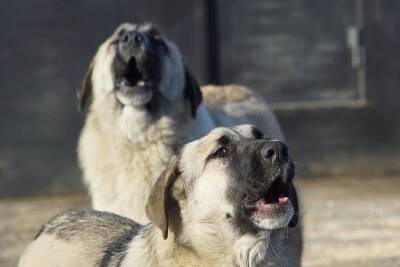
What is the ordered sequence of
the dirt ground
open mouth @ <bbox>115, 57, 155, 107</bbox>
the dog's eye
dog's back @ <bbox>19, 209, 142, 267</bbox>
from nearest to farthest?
1. the dog's eye
2. dog's back @ <bbox>19, 209, 142, 267</bbox>
3. open mouth @ <bbox>115, 57, 155, 107</bbox>
4. the dirt ground

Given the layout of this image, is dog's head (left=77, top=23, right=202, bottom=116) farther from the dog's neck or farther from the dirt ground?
the dirt ground

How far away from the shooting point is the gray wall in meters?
13.5

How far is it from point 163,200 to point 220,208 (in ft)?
1.00

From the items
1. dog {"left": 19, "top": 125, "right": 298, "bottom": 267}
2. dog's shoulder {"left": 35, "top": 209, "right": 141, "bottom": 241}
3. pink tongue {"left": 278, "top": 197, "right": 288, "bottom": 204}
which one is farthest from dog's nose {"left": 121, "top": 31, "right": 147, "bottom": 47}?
pink tongue {"left": 278, "top": 197, "right": 288, "bottom": 204}

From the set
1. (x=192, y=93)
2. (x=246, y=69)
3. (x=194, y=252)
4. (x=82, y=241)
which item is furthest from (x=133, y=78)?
(x=246, y=69)

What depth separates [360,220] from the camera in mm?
11844

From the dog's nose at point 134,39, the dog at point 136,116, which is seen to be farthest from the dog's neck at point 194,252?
the dog's nose at point 134,39

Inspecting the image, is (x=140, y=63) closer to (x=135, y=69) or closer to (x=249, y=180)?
(x=135, y=69)

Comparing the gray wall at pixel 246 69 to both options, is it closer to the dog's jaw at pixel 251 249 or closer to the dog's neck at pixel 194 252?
the dog's neck at pixel 194 252

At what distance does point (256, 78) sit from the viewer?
14.0 meters

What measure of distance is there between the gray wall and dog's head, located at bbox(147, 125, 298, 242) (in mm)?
7550

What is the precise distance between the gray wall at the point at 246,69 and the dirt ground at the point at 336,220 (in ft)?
1.30

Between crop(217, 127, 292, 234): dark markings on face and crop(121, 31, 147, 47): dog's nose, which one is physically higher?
crop(121, 31, 147, 47): dog's nose

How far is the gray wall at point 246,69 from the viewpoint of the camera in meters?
13.5
